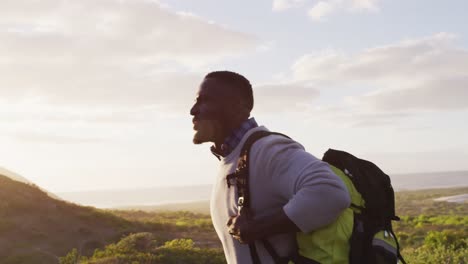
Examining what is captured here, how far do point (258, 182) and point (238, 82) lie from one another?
603 millimetres

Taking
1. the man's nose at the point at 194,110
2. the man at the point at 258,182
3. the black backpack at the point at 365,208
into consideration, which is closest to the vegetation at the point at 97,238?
the black backpack at the point at 365,208

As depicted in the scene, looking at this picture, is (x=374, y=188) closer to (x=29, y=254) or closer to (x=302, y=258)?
(x=302, y=258)

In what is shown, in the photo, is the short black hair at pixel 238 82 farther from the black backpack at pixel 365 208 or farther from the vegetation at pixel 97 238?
the vegetation at pixel 97 238

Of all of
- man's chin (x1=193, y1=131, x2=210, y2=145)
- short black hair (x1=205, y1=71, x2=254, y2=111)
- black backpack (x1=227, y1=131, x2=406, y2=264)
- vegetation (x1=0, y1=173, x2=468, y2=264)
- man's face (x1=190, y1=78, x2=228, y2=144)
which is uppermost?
short black hair (x1=205, y1=71, x2=254, y2=111)

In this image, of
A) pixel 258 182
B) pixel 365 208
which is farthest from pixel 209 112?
pixel 365 208

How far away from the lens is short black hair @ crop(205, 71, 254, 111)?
9.68 feet

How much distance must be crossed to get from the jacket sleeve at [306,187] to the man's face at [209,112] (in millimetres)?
430

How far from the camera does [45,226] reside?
24.7m

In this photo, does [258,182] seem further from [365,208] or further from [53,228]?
[53,228]

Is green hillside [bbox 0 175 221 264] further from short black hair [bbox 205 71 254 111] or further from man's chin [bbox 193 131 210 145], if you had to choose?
short black hair [bbox 205 71 254 111]

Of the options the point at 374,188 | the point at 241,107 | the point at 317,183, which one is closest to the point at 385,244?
the point at 374,188

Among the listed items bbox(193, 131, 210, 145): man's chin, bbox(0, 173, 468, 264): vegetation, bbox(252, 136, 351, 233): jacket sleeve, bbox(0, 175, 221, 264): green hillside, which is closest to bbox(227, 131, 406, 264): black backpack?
bbox(252, 136, 351, 233): jacket sleeve

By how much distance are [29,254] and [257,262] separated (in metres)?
16.8

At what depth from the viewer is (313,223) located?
8.16 feet
